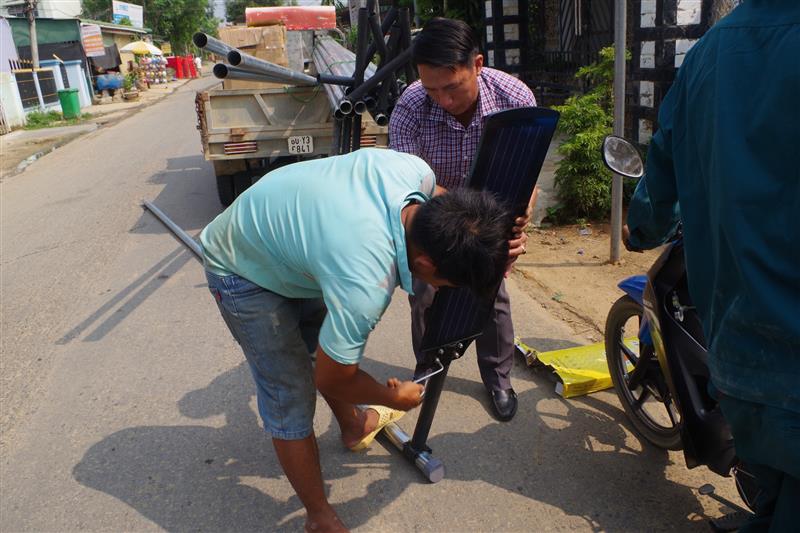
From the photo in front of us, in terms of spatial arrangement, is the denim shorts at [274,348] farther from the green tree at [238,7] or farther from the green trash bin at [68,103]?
the green tree at [238,7]

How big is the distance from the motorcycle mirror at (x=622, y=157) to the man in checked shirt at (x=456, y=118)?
453mm

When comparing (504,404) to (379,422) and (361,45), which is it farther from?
(361,45)

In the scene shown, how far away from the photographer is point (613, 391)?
3559 millimetres

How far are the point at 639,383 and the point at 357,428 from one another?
132cm

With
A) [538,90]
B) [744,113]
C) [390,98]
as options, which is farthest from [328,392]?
[538,90]

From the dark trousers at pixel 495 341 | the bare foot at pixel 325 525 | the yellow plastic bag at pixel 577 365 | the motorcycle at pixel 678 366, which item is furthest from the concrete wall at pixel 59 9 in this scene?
the motorcycle at pixel 678 366

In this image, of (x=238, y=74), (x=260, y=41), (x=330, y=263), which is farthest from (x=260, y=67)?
(x=260, y=41)

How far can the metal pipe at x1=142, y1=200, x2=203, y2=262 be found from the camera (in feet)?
21.5

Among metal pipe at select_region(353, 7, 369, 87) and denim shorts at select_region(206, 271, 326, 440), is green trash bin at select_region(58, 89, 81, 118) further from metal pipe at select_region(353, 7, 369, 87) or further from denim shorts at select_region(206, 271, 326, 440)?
denim shorts at select_region(206, 271, 326, 440)

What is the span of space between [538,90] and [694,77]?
1008 centimetres

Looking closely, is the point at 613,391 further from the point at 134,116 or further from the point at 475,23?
the point at 134,116

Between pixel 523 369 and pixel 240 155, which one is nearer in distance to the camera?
pixel 523 369

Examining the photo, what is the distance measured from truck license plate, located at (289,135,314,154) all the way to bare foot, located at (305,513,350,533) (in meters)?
5.05

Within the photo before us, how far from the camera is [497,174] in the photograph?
2645mm
